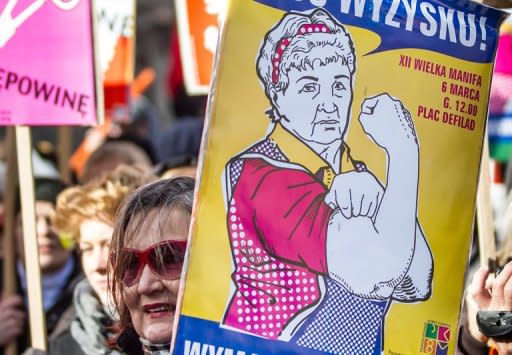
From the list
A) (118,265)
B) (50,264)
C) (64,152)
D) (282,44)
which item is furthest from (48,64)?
(64,152)

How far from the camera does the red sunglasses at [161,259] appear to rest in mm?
2814

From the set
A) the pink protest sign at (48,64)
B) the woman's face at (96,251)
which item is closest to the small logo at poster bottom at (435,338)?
the woman's face at (96,251)

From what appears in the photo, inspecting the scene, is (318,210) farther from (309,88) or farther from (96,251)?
(96,251)

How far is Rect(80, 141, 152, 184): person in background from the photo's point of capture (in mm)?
6613

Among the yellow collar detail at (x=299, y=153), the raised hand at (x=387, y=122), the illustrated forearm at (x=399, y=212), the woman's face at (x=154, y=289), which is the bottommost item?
the woman's face at (x=154, y=289)

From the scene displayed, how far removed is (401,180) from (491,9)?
51cm

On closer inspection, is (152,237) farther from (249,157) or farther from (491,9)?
(491,9)

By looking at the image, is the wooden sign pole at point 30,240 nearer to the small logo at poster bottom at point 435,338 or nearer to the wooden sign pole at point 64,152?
the small logo at poster bottom at point 435,338

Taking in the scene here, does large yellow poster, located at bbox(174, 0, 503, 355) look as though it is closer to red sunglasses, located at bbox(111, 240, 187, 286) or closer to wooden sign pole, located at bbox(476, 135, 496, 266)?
red sunglasses, located at bbox(111, 240, 187, 286)

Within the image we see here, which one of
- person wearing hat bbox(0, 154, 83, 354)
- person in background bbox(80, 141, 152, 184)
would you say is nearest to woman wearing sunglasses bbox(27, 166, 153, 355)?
person wearing hat bbox(0, 154, 83, 354)

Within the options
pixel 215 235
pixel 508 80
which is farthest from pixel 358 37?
pixel 508 80

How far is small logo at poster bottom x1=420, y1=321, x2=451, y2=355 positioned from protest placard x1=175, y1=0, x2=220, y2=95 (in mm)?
3101

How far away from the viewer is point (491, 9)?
2.81 meters

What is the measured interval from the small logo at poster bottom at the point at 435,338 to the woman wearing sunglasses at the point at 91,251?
1103 mm
